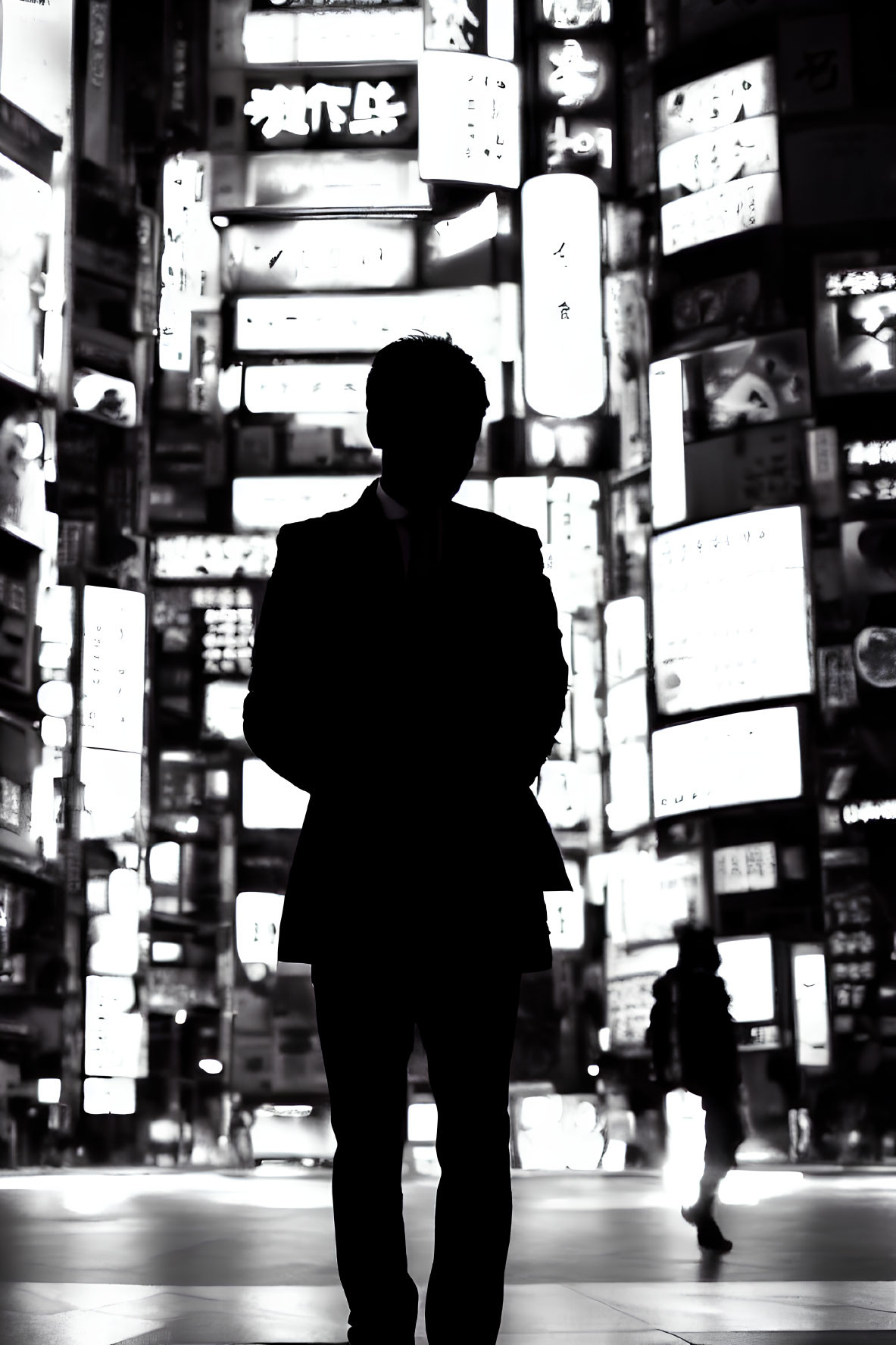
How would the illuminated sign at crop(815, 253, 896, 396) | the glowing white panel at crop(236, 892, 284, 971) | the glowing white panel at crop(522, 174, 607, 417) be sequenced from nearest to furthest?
1. the glowing white panel at crop(236, 892, 284, 971)
2. the glowing white panel at crop(522, 174, 607, 417)
3. the illuminated sign at crop(815, 253, 896, 396)

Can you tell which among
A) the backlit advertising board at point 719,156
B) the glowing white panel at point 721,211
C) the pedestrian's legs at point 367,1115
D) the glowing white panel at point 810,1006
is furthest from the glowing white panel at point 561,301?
the pedestrian's legs at point 367,1115

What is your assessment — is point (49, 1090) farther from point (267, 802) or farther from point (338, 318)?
point (338, 318)

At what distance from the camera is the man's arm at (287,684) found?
2314 mm

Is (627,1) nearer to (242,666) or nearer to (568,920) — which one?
(242,666)

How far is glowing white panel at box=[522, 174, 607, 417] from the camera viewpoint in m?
21.7

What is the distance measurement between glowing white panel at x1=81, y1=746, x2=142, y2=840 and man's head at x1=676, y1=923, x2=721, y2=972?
14.5 metres

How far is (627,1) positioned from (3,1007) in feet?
50.0

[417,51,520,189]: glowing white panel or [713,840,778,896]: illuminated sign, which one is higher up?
[417,51,520,189]: glowing white panel

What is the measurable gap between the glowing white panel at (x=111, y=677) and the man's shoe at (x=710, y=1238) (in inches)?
617

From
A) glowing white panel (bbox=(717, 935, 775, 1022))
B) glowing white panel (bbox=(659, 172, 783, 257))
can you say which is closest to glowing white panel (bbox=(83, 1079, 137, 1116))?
glowing white panel (bbox=(717, 935, 775, 1022))

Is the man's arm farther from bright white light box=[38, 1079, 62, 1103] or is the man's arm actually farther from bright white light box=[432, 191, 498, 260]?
bright white light box=[432, 191, 498, 260]

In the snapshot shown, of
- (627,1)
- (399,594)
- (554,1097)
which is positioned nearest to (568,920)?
(554,1097)

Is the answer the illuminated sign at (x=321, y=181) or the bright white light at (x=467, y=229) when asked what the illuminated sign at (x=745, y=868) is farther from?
the illuminated sign at (x=321, y=181)

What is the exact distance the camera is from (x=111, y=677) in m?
21.1
